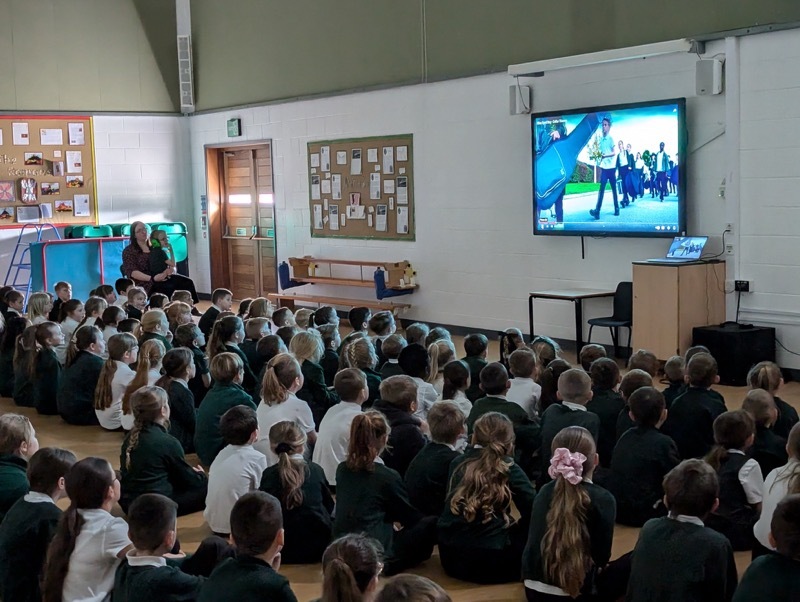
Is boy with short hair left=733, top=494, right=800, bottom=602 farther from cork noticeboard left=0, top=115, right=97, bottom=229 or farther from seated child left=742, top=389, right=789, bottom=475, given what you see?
cork noticeboard left=0, top=115, right=97, bottom=229

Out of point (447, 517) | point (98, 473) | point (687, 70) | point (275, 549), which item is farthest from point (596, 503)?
point (687, 70)

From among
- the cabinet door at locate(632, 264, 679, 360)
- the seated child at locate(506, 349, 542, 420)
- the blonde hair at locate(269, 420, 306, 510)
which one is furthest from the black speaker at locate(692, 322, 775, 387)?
the blonde hair at locate(269, 420, 306, 510)

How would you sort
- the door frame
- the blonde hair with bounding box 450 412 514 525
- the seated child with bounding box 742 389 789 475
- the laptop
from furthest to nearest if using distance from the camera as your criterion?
the door frame < the laptop < the seated child with bounding box 742 389 789 475 < the blonde hair with bounding box 450 412 514 525

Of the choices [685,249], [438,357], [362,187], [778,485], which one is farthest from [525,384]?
[362,187]

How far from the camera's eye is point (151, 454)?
183 inches

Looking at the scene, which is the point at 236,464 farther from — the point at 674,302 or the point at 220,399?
the point at 674,302

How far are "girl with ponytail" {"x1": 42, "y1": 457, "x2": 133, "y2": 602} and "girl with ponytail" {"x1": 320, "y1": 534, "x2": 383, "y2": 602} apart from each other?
96 centimetres

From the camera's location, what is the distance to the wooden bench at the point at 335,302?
1083cm

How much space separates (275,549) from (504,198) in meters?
7.16

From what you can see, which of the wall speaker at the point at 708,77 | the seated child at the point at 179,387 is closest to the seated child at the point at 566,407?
the seated child at the point at 179,387

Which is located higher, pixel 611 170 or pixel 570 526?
pixel 611 170

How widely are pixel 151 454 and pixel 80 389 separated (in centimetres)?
254

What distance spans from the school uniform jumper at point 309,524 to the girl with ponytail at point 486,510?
0.54 meters

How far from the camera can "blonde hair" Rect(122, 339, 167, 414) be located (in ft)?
19.4
